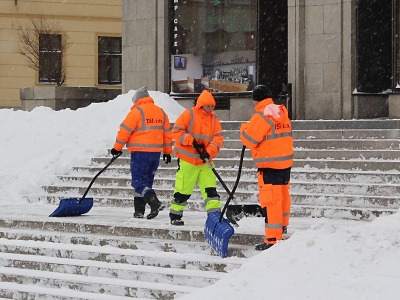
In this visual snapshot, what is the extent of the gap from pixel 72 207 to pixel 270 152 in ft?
12.6

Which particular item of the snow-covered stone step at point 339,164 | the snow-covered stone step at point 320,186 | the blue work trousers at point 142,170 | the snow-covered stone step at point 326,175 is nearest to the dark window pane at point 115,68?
the snow-covered stone step at point 326,175

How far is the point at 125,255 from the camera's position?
1102 cm

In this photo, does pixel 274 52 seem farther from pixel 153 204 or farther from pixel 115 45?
pixel 115 45

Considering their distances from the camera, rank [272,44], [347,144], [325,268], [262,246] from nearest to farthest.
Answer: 1. [325,268]
2. [262,246]
3. [347,144]
4. [272,44]

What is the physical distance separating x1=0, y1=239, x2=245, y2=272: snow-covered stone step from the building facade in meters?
8.55

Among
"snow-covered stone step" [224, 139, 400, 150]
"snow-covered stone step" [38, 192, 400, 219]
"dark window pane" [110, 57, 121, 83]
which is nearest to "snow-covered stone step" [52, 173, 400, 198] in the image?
"snow-covered stone step" [38, 192, 400, 219]

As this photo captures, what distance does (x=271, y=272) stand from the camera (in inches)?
360

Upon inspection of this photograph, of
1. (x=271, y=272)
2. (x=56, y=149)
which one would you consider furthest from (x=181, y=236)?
(x=56, y=149)

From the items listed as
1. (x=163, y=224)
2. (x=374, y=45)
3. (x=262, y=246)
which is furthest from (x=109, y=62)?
(x=262, y=246)

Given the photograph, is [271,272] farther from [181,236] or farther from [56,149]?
[56,149]

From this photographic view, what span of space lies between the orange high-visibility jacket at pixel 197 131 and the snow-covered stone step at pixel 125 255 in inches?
54.5

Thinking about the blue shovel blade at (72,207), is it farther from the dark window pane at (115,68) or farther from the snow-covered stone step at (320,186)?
the dark window pane at (115,68)

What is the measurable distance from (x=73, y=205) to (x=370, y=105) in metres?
7.65

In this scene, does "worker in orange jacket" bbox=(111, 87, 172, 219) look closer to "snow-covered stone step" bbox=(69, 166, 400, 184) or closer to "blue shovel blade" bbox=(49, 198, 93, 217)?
"blue shovel blade" bbox=(49, 198, 93, 217)
